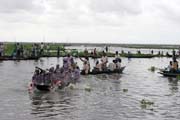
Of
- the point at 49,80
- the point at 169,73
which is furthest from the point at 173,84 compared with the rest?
the point at 49,80

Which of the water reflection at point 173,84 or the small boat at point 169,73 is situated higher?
the small boat at point 169,73

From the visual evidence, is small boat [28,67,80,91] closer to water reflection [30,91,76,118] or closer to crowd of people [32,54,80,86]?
crowd of people [32,54,80,86]

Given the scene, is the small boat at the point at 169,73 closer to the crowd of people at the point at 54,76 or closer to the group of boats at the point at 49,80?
the crowd of people at the point at 54,76

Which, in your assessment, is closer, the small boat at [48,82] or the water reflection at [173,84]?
the small boat at [48,82]

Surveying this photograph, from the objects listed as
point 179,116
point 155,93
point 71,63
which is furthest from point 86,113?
point 71,63

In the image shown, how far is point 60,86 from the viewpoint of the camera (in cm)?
2959

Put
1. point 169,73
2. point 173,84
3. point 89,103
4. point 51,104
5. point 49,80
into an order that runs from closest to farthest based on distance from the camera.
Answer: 1. point 51,104
2. point 89,103
3. point 49,80
4. point 173,84
5. point 169,73

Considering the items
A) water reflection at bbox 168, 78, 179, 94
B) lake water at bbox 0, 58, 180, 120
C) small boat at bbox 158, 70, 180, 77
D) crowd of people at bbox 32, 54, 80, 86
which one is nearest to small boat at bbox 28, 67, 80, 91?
crowd of people at bbox 32, 54, 80, 86

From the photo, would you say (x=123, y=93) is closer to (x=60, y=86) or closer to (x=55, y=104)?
(x=60, y=86)

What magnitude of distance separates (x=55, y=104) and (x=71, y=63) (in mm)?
14457

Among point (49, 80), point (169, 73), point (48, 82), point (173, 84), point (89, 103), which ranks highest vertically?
point (49, 80)

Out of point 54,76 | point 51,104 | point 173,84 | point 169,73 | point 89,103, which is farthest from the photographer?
point 169,73

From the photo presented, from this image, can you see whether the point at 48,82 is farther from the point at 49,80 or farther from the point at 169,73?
the point at 169,73

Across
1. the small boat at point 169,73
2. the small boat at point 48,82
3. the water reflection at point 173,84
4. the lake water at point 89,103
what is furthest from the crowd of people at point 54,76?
the small boat at point 169,73
